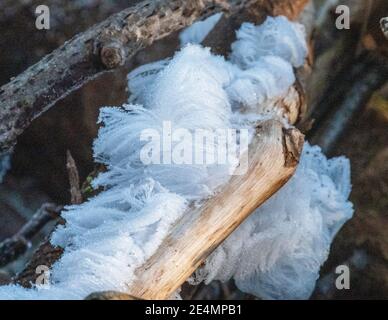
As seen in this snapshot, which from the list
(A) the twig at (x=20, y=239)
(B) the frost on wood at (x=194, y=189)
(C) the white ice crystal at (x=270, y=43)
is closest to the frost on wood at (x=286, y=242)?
(B) the frost on wood at (x=194, y=189)

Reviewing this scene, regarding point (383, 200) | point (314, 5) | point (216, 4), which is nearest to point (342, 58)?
point (314, 5)

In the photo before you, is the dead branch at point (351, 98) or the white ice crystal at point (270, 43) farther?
the dead branch at point (351, 98)

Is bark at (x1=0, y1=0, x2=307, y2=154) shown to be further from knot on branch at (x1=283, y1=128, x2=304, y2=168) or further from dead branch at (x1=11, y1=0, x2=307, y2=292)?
knot on branch at (x1=283, y1=128, x2=304, y2=168)

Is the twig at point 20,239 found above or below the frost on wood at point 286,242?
below

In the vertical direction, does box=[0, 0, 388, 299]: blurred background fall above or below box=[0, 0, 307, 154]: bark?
below

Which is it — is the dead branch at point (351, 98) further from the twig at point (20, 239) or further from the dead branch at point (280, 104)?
the twig at point (20, 239)


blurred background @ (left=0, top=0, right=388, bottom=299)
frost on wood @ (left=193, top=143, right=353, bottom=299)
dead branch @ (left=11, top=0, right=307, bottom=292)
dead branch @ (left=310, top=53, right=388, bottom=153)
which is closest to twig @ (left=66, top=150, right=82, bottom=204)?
dead branch @ (left=11, top=0, right=307, bottom=292)
